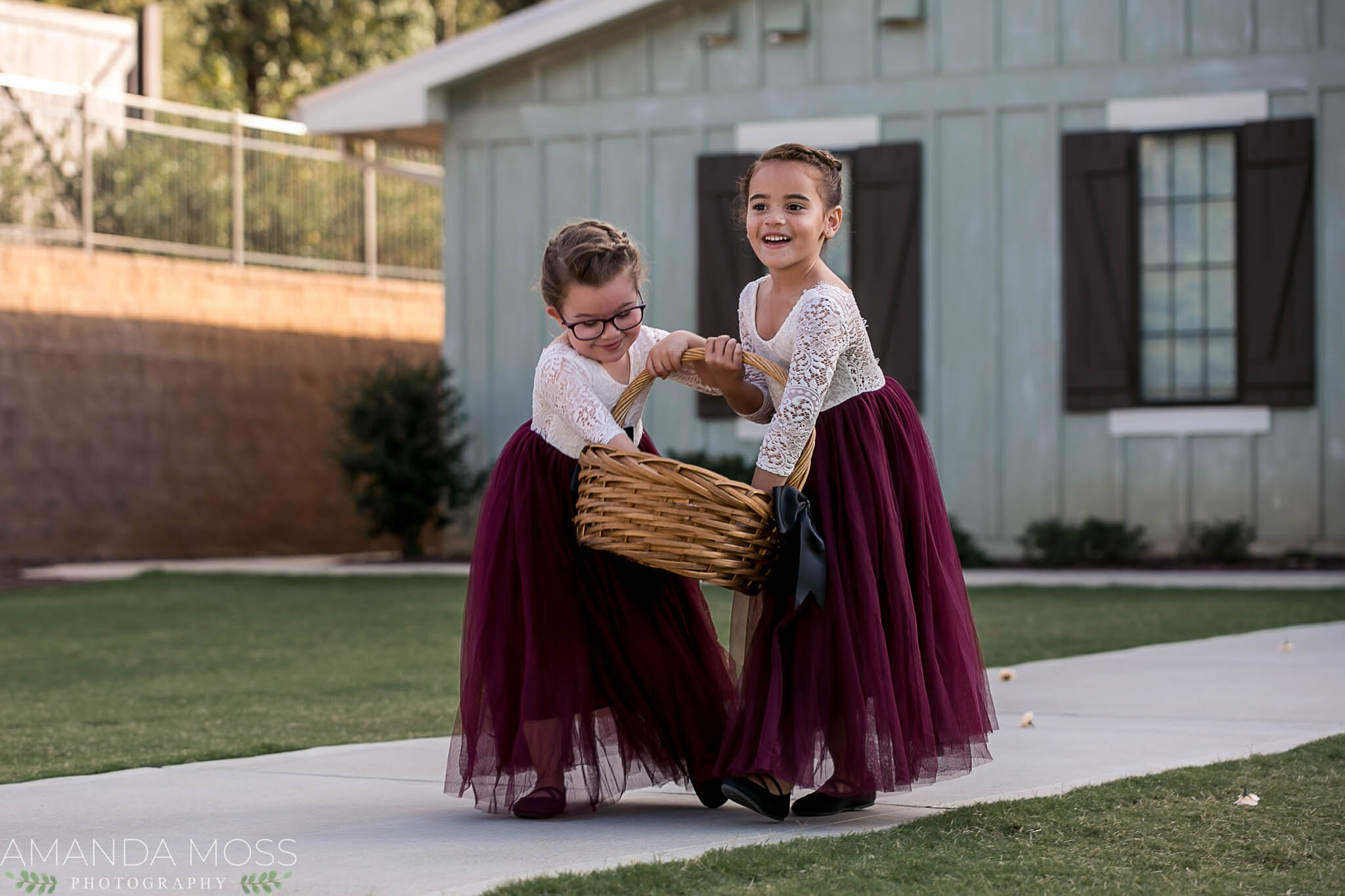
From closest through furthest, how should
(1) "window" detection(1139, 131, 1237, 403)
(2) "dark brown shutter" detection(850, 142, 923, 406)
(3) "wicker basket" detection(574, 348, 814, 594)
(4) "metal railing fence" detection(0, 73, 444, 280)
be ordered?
(3) "wicker basket" detection(574, 348, 814, 594) → (1) "window" detection(1139, 131, 1237, 403) → (2) "dark brown shutter" detection(850, 142, 923, 406) → (4) "metal railing fence" detection(0, 73, 444, 280)

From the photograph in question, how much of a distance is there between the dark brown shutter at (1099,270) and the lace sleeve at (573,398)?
28.4ft

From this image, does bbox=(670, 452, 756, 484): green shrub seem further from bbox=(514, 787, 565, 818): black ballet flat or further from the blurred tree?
the blurred tree

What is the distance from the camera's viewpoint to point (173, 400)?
15.6m

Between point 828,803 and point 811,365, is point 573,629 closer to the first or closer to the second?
point 828,803

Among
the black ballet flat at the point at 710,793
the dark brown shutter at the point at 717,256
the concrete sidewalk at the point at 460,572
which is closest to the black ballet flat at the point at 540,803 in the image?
the black ballet flat at the point at 710,793

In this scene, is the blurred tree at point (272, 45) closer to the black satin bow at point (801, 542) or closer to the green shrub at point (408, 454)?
the green shrub at point (408, 454)

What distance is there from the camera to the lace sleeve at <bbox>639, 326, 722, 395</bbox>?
12.9 ft

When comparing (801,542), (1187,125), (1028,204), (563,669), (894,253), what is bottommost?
(563,669)

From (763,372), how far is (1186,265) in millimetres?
8858

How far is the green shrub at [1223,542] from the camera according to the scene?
1154 centimetres

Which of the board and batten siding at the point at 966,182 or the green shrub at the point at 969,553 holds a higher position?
the board and batten siding at the point at 966,182

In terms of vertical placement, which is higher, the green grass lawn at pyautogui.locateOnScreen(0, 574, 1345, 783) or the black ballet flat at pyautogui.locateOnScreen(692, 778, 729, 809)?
the black ballet flat at pyautogui.locateOnScreen(692, 778, 729, 809)

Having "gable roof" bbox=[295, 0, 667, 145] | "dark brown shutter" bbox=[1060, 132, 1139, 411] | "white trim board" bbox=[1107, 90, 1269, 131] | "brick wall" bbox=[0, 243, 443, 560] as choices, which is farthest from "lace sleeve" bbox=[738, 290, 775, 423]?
"brick wall" bbox=[0, 243, 443, 560]

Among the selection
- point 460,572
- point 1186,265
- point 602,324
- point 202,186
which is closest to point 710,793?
point 602,324
